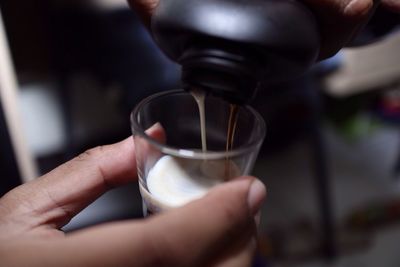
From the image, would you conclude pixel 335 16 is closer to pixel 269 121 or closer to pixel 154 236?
pixel 154 236

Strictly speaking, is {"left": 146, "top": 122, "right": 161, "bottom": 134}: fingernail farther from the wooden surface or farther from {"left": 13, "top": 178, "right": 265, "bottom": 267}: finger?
the wooden surface

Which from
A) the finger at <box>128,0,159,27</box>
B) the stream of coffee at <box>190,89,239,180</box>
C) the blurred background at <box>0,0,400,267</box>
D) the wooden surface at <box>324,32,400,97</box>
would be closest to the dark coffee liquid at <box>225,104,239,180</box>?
the stream of coffee at <box>190,89,239,180</box>

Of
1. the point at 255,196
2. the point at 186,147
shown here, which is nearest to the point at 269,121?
the point at 186,147

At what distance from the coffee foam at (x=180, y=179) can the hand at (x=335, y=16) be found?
5.4 inches

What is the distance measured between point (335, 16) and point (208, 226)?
204 millimetres

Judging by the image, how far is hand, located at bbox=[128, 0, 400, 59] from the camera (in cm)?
41

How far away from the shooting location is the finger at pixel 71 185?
1.57 ft

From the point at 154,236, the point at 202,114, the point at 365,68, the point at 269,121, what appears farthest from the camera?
the point at 269,121

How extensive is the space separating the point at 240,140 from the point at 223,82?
11 centimetres

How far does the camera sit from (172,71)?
1.03 m

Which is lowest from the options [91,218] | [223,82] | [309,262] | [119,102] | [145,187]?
[309,262]

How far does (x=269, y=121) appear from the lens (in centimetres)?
160

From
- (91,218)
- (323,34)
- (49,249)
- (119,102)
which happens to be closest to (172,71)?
(119,102)

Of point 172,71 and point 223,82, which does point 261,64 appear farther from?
point 172,71
